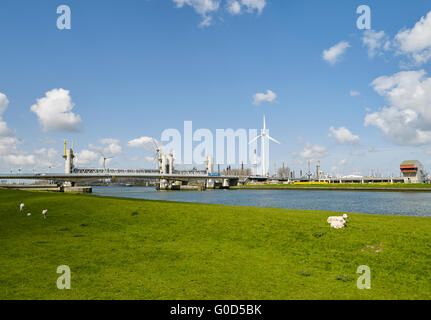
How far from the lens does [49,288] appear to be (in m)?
8.19

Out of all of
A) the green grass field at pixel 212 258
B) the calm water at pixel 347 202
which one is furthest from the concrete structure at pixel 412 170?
the green grass field at pixel 212 258

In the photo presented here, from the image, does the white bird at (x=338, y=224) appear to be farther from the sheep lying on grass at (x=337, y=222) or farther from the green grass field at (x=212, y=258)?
the green grass field at (x=212, y=258)

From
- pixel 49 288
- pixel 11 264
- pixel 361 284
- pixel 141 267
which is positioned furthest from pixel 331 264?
pixel 11 264

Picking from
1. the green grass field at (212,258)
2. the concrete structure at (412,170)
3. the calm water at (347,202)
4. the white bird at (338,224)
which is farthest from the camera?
the concrete structure at (412,170)

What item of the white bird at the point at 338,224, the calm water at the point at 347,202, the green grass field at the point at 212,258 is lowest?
the calm water at the point at 347,202

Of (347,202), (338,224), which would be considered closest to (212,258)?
(338,224)

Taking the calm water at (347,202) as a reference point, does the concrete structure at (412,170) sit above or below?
above

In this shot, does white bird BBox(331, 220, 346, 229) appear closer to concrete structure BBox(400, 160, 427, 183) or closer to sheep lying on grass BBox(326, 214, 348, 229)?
sheep lying on grass BBox(326, 214, 348, 229)

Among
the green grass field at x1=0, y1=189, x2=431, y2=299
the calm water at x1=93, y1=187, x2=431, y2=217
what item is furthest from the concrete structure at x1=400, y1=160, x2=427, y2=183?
the green grass field at x1=0, y1=189, x2=431, y2=299

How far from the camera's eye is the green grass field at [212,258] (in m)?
8.29

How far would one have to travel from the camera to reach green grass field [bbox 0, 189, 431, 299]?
8.29 meters

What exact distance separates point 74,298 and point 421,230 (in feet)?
46.5

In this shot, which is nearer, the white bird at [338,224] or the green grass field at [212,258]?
the green grass field at [212,258]
